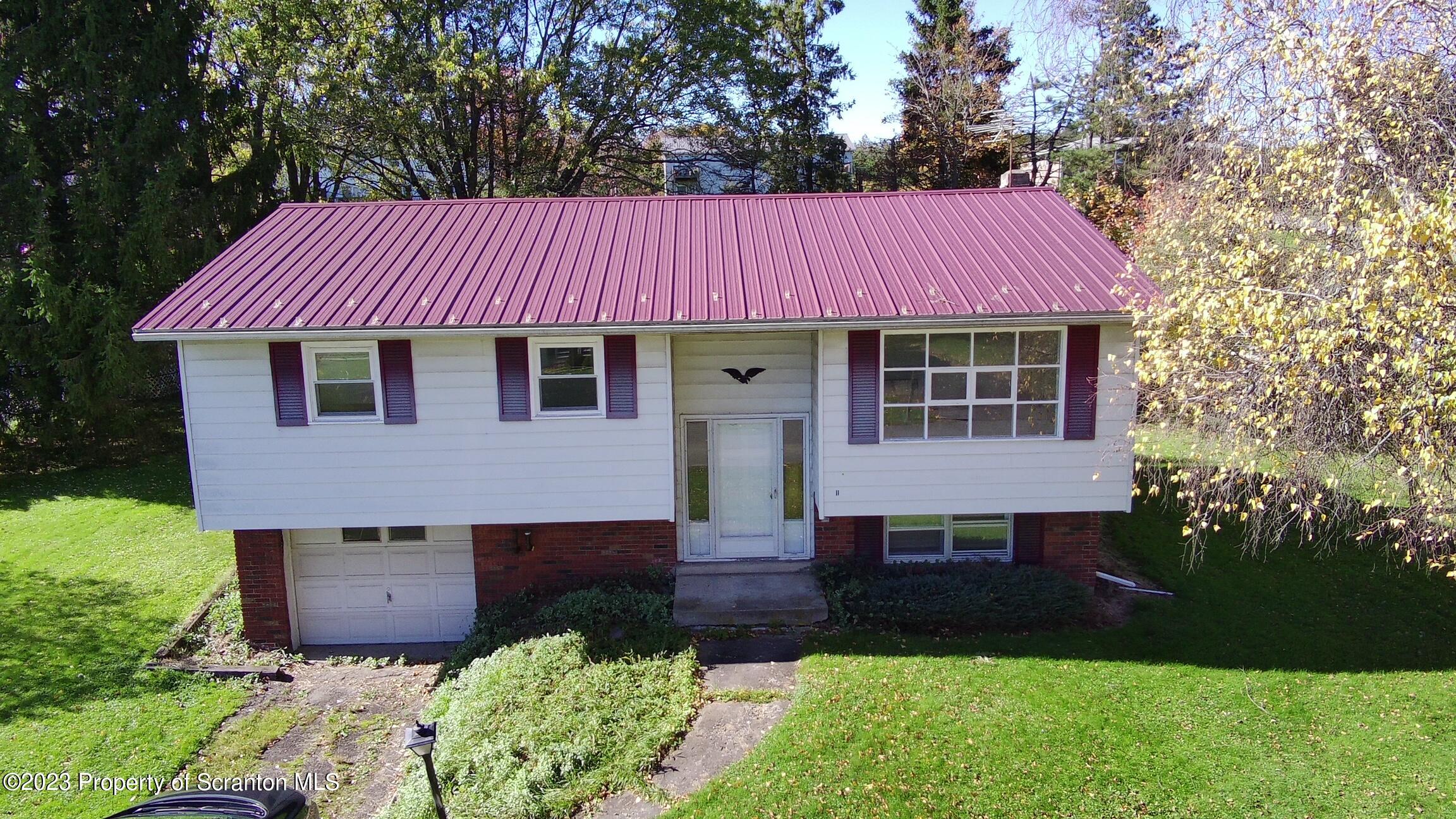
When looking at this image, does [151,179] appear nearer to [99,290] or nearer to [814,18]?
[99,290]

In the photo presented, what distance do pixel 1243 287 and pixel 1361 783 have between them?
444cm

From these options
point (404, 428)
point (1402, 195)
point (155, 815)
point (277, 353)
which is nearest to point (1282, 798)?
point (1402, 195)

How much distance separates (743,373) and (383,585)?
5.88 metres

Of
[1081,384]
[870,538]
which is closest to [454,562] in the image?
[870,538]

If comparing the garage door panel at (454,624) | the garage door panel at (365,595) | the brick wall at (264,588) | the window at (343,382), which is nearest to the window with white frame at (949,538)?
the garage door panel at (454,624)

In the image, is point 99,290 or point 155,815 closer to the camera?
point 155,815

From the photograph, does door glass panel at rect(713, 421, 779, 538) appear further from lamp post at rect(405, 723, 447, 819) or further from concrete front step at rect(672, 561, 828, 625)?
lamp post at rect(405, 723, 447, 819)

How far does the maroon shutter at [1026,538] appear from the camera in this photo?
11.3 m

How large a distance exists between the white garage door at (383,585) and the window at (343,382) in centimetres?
205

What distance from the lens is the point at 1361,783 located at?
23.3 ft

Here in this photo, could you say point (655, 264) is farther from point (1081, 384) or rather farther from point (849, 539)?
point (1081, 384)

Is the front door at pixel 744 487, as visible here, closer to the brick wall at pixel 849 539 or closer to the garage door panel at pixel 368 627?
the brick wall at pixel 849 539

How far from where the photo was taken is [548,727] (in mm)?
8039

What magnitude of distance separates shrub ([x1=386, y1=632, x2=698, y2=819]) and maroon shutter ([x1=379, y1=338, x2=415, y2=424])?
10.2ft
